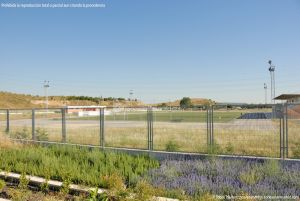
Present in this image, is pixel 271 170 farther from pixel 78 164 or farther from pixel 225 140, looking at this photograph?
pixel 78 164

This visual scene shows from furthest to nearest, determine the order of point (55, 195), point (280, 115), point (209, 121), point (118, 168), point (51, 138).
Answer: point (51, 138), point (209, 121), point (280, 115), point (118, 168), point (55, 195)

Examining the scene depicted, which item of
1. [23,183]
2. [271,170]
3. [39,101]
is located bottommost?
[23,183]

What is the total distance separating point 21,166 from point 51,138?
7.50 m

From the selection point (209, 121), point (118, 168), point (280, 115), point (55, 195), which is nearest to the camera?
point (55, 195)

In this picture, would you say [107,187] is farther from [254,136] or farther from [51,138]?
[51,138]

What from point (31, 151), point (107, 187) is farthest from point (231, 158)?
point (31, 151)

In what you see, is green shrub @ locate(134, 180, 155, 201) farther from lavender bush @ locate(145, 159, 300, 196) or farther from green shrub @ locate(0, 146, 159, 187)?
green shrub @ locate(0, 146, 159, 187)

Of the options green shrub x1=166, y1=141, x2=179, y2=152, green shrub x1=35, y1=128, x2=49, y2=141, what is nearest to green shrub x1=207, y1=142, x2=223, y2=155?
green shrub x1=166, y1=141, x2=179, y2=152

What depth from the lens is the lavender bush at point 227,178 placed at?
22.1 feet

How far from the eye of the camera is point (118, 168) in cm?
894

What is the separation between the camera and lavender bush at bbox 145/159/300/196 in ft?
22.1

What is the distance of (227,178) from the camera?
757cm

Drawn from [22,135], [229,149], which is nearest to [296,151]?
[229,149]

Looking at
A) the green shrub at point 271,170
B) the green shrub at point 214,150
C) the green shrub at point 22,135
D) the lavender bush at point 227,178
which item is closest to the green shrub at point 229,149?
the green shrub at point 214,150
